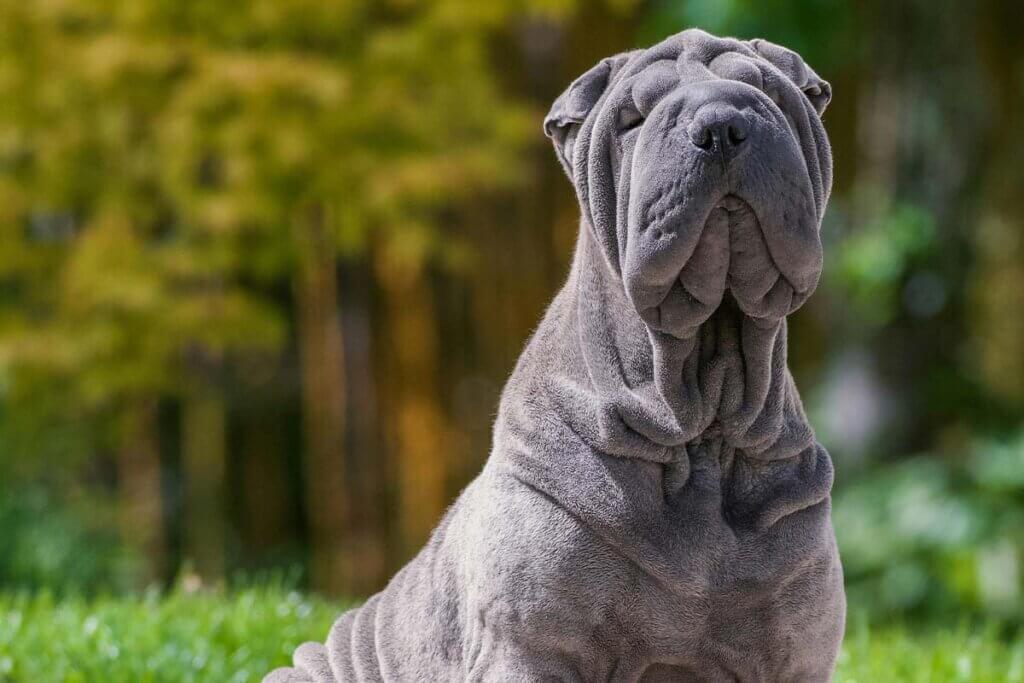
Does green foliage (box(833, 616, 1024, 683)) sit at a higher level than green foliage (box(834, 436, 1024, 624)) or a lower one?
higher

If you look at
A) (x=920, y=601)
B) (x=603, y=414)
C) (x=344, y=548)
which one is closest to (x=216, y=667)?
(x=603, y=414)

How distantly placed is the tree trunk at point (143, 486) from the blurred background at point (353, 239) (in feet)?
0.17

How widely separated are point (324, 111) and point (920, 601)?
447cm

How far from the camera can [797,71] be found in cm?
231

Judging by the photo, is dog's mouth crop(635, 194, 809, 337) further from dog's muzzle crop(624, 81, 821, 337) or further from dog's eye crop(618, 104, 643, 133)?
dog's eye crop(618, 104, 643, 133)

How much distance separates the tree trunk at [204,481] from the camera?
406 inches

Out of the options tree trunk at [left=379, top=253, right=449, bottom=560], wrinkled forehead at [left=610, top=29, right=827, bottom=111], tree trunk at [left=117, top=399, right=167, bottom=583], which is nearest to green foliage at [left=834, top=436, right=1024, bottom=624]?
tree trunk at [left=379, top=253, right=449, bottom=560]

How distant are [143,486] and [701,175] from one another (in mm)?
9458

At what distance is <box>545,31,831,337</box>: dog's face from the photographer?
206 centimetres

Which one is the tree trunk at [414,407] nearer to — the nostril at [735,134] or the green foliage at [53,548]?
the green foliage at [53,548]

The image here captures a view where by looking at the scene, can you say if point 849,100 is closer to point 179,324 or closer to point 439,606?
point 179,324

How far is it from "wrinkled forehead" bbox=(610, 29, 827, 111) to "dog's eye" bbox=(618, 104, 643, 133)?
2cm

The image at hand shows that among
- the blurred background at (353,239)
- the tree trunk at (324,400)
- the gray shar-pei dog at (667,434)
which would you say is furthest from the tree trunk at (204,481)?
the gray shar-pei dog at (667,434)

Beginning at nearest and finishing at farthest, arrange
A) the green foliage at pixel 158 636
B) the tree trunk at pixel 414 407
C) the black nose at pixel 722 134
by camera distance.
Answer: the black nose at pixel 722 134
the green foliage at pixel 158 636
the tree trunk at pixel 414 407
